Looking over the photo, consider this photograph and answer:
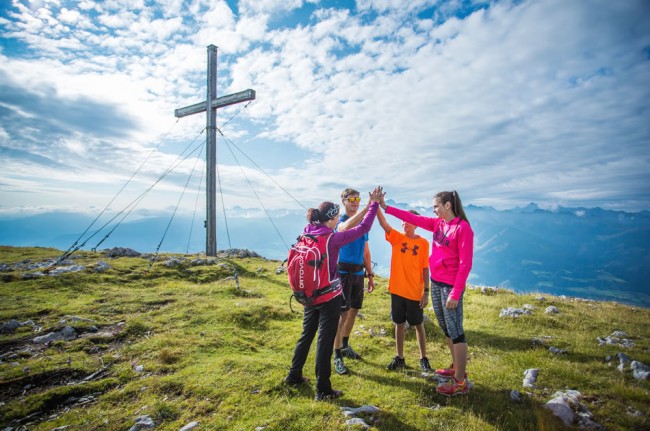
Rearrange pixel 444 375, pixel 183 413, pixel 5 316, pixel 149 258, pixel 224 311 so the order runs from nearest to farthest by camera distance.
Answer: pixel 183 413 → pixel 444 375 → pixel 5 316 → pixel 224 311 → pixel 149 258

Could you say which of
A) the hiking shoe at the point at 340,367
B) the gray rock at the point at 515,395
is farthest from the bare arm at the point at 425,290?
the hiking shoe at the point at 340,367

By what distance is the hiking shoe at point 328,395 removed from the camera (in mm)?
4703

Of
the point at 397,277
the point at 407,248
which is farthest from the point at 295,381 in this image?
the point at 407,248

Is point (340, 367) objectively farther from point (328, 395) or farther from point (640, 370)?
point (640, 370)

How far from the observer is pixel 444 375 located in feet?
18.1

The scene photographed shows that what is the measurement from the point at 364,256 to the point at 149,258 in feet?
51.0

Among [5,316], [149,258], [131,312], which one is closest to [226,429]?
[131,312]

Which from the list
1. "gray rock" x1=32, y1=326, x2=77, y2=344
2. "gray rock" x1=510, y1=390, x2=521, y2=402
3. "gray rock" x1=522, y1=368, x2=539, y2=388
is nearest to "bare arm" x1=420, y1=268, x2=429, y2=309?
"gray rock" x1=510, y1=390, x2=521, y2=402

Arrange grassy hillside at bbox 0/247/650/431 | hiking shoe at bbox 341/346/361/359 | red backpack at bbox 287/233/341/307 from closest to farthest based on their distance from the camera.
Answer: grassy hillside at bbox 0/247/650/431 → red backpack at bbox 287/233/341/307 → hiking shoe at bbox 341/346/361/359

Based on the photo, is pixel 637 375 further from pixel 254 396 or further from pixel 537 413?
pixel 254 396

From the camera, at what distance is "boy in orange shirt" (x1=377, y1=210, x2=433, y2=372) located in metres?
5.94

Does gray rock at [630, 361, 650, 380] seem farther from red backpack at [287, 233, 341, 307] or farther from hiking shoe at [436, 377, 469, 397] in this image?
red backpack at [287, 233, 341, 307]

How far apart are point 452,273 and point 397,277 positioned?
1.28m

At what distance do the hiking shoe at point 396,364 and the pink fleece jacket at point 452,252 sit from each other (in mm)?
2059
